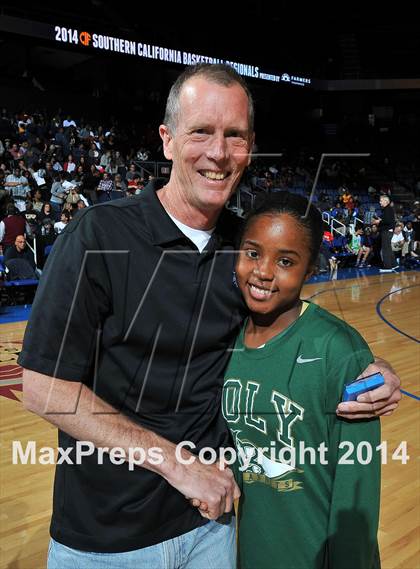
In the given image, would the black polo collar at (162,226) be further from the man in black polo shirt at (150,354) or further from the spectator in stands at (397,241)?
the spectator in stands at (397,241)

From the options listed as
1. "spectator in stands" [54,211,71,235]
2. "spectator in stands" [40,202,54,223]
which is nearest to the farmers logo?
"spectator in stands" [54,211,71,235]

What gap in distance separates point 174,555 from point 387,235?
12.1 meters

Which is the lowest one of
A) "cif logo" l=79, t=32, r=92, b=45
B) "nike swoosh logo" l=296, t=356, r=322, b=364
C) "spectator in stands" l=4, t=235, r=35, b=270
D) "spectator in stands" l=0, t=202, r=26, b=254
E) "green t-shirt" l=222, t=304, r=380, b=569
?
"spectator in stands" l=4, t=235, r=35, b=270

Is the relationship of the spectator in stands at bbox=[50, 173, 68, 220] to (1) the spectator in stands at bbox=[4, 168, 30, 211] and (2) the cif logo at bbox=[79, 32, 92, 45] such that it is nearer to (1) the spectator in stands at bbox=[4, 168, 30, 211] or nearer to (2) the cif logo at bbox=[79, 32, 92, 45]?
(1) the spectator in stands at bbox=[4, 168, 30, 211]

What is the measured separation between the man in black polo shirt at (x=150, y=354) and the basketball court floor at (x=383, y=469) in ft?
4.30

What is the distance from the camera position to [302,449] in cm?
116

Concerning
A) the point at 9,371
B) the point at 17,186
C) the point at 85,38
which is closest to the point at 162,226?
the point at 9,371

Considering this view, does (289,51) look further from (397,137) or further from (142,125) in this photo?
(142,125)

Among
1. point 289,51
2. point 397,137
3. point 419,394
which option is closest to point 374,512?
point 419,394

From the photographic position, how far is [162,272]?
1.20 meters

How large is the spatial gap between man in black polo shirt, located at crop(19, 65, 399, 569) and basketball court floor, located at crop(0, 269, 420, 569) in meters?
1.31

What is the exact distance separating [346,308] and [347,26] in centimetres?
1965

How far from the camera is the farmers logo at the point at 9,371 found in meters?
4.31

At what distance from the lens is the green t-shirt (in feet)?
3.64
